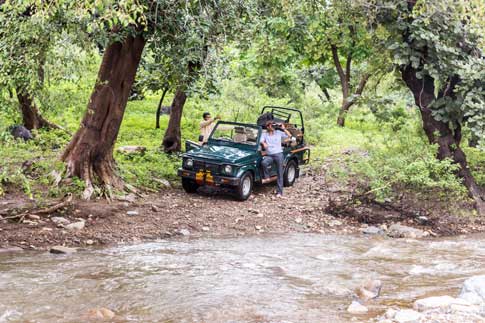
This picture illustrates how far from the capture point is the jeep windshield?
14.6 metres

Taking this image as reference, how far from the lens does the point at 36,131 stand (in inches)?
722

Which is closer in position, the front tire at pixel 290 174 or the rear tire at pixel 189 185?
the rear tire at pixel 189 185

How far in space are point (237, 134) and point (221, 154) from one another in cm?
111

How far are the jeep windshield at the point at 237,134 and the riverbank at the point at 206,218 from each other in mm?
1161

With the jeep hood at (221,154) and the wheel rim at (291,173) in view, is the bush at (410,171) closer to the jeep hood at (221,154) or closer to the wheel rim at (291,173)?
the wheel rim at (291,173)

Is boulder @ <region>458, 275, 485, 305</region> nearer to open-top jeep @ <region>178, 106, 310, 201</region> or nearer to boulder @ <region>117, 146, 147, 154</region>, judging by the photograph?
open-top jeep @ <region>178, 106, 310, 201</region>

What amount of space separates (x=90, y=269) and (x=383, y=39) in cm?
850

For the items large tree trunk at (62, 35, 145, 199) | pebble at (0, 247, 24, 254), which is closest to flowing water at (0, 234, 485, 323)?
pebble at (0, 247, 24, 254)

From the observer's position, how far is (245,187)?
13797 millimetres

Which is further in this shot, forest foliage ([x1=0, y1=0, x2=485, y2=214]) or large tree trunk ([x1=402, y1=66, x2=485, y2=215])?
large tree trunk ([x1=402, y1=66, x2=485, y2=215])

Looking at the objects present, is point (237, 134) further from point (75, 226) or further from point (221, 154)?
point (75, 226)

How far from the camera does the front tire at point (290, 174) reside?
1537cm

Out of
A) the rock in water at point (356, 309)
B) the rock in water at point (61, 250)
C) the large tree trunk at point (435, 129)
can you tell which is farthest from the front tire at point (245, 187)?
the rock in water at point (356, 309)

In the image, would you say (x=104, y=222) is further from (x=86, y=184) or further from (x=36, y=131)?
(x=36, y=131)
